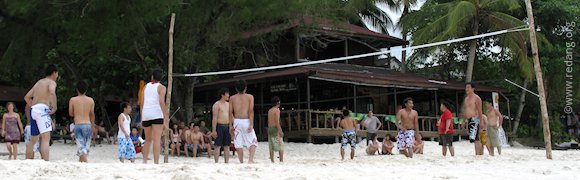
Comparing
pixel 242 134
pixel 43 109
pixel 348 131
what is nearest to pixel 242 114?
pixel 242 134

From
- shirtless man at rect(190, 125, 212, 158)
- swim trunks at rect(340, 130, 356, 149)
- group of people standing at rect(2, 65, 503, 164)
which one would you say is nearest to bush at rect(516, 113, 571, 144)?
group of people standing at rect(2, 65, 503, 164)

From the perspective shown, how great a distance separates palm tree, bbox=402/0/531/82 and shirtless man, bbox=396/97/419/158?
10.8 metres

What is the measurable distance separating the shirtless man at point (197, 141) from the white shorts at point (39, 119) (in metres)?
6.19

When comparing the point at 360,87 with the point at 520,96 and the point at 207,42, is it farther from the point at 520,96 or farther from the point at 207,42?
the point at 520,96

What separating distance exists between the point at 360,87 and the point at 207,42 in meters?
7.08

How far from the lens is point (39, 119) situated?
23.1 ft

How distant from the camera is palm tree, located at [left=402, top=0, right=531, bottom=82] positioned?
2153 cm

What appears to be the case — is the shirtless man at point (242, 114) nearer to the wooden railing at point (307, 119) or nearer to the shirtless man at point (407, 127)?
the shirtless man at point (407, 127)

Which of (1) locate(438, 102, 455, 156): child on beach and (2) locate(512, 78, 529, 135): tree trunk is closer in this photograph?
(1) locate(438, 102, 455, 156): child on beach

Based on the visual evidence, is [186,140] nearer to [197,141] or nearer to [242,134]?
[197,141]

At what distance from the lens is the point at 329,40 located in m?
20.4

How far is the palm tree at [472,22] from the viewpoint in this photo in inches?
848

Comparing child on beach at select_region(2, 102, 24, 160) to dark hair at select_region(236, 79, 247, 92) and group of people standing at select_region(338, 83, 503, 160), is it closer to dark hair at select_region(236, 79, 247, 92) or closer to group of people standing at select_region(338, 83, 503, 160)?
dark hair at select_region(236, 79, 247, 92)

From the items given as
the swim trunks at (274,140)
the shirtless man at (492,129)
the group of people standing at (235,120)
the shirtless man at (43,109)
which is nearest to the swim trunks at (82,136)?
the shirtless man at (43,109)
